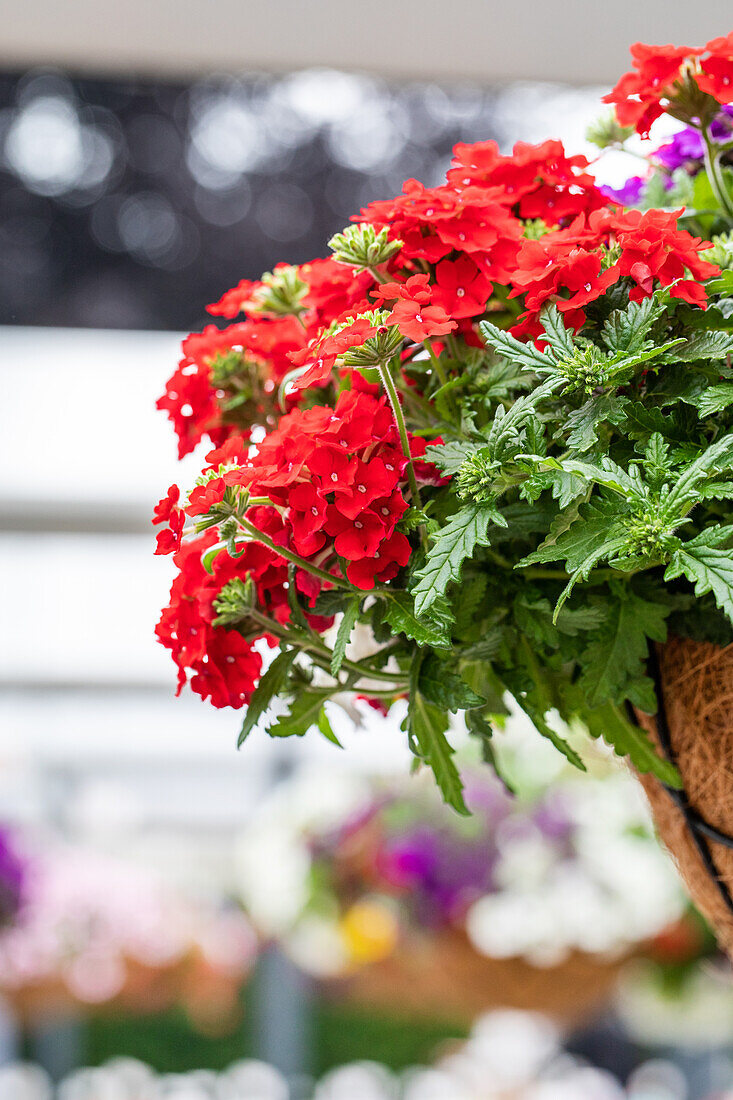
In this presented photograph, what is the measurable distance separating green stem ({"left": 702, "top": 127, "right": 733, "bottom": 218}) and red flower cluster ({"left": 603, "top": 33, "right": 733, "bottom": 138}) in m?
0.02

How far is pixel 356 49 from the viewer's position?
6.31 ft

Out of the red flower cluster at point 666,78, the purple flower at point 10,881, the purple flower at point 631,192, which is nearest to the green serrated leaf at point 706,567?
the red flower cluster at point 666,78

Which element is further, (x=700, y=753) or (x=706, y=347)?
(x=700, y=753)

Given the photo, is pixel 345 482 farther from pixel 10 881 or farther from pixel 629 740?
pixel 10 881

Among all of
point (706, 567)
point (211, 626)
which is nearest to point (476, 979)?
point (211, 626)

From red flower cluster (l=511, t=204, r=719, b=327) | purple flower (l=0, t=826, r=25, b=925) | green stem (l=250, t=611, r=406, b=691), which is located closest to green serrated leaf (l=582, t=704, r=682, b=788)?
green stem (l=250, t=611, r=406, b=691)

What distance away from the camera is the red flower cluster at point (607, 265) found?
0.51 m

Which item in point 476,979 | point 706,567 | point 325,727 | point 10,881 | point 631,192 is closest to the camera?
point 706,567

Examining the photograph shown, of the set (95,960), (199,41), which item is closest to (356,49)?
(199,41)

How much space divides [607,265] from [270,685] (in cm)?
29

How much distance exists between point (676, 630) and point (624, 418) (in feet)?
0.53

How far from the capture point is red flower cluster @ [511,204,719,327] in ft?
1.66

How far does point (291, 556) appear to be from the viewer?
531mm

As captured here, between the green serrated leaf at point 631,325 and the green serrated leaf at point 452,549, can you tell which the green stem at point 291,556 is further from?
the green serrated leaf at point 631,325
